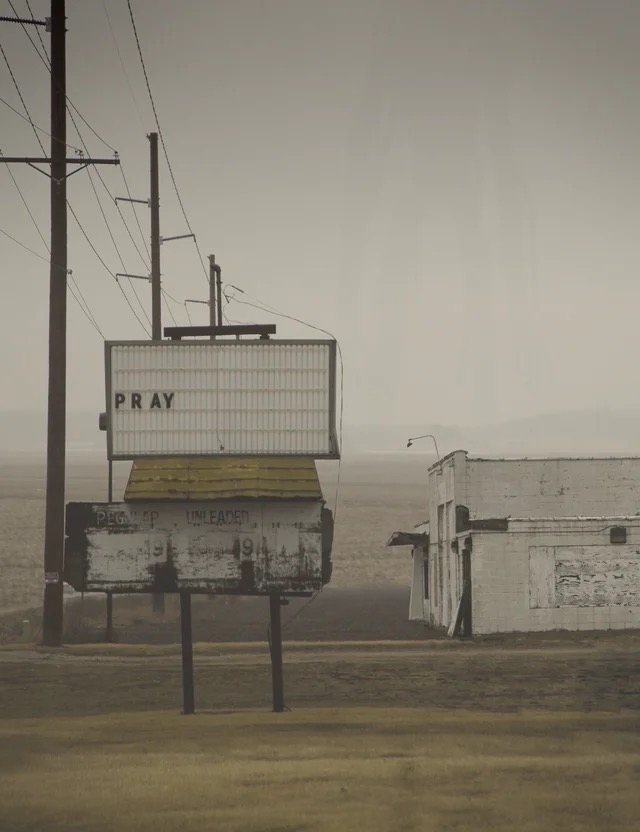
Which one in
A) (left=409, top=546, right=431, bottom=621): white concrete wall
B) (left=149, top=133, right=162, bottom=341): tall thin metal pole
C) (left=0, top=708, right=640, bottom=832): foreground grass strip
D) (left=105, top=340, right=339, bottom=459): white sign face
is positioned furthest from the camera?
(left=409, top=546, right=431, bottom=621): white concrete wall

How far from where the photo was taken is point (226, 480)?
70.1ft

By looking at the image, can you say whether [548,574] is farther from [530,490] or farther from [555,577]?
[530,490]

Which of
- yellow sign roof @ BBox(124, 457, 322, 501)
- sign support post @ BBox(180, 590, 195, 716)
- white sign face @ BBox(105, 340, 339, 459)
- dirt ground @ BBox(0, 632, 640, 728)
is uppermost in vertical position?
white sign face @ BBox(105, 340, 339, 459)

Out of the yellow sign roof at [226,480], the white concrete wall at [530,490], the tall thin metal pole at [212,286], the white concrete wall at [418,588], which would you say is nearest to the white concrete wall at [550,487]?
the white concrete wall at [530,490]

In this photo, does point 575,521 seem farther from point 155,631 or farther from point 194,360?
point 194,360

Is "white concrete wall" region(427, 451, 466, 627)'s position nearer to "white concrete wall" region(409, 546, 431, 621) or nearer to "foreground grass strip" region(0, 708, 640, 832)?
"white concrete wall" region(409, 546, 431, 621)

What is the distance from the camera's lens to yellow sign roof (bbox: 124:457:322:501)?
21172 mm

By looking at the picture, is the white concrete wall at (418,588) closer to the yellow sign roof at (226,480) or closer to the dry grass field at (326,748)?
the dry grass field at (326,748)

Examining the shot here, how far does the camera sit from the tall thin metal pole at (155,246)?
2019 inches

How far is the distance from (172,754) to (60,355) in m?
20.0

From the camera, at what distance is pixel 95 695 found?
26.3 m

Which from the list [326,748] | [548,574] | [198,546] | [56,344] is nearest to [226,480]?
[198,546]

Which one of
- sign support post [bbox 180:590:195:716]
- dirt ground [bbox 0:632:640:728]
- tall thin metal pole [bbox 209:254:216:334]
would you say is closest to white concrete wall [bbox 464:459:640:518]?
dirt ground [bbox 0:632:640:728]

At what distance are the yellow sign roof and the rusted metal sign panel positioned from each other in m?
0.15
